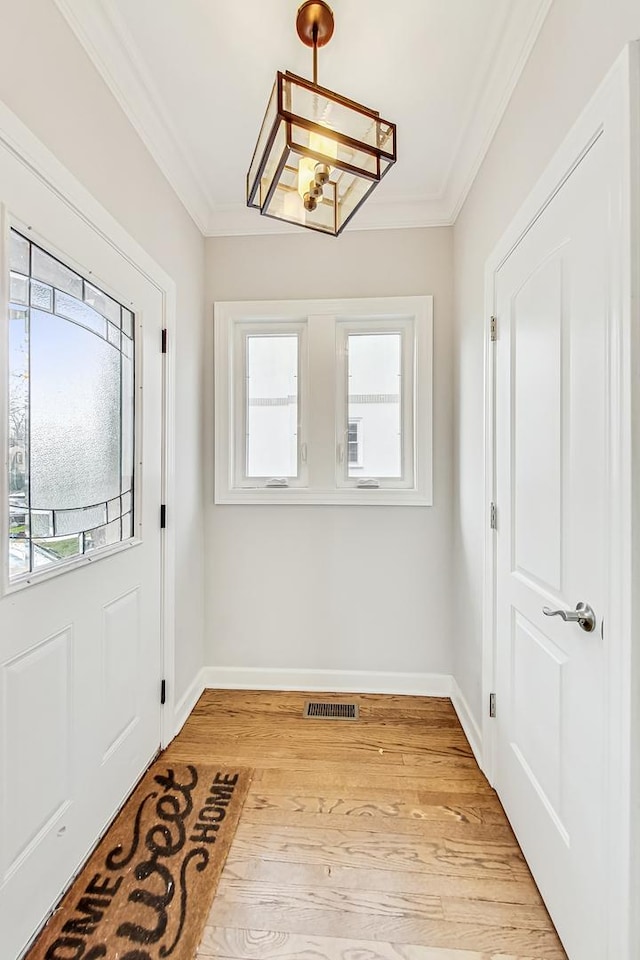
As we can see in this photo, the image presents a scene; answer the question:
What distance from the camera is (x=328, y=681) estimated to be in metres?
2.58

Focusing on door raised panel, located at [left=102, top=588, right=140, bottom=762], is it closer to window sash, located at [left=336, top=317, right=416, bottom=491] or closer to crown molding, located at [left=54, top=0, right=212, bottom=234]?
window sash, located at [left=336, top=317, right=416, bottom=491]

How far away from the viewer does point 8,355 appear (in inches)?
44.8

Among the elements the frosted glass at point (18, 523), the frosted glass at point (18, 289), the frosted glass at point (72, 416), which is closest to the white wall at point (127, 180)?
the frosted glass at point (18, 289)

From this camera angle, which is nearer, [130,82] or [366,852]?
[366,852]

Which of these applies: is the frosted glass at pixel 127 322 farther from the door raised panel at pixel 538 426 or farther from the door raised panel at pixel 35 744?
the door raised panel at pixel 538 426

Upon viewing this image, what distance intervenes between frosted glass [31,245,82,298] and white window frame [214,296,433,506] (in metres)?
1.18

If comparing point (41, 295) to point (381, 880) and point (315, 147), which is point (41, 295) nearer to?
point (315, 147)

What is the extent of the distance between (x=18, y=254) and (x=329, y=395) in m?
1.61

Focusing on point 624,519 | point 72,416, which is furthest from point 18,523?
point 624,519

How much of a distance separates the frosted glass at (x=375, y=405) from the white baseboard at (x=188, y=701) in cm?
140

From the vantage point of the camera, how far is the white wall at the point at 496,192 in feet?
3.52

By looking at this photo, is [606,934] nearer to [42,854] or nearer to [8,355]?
[42,854]

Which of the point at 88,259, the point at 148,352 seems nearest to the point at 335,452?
the point at 148,352

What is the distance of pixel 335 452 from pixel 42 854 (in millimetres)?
1939
